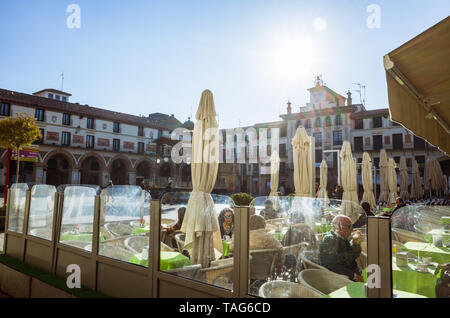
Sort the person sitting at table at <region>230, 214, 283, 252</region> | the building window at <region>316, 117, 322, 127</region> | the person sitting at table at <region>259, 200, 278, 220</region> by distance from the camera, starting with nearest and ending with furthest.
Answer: the person sitting at table at <region>230, 214, 283, 252</region>, the person sitting at table at <region>259, 200, 278, 220</region>, the building window at <region>316, 117, 322, 127</region>

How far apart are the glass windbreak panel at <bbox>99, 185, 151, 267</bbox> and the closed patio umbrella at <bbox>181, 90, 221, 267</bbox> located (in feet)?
1.90

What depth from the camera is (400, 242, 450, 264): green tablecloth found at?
3.26 metres

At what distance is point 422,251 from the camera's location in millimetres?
3385

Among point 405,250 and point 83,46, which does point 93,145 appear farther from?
point 405,250

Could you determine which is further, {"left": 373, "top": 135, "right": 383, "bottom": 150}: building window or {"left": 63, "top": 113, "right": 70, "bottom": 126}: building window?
{"left": 373, "top": 135, "right": 383, "bottom": 150}: building window

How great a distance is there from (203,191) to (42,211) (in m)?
2.60

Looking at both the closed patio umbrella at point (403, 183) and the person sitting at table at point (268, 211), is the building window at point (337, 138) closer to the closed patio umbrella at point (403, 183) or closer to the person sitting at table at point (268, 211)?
the closed patio umbrella at point (403, 183)

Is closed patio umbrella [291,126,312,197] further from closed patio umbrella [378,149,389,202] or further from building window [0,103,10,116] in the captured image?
building window [0,103,10,116]

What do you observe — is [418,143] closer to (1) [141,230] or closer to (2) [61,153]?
(1) [141,230]

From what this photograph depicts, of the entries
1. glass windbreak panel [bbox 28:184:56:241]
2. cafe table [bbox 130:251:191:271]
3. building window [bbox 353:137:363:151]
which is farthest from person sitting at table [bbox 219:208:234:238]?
building window [bbox 353:137:363:151]

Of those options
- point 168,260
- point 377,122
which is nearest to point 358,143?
point 377,122

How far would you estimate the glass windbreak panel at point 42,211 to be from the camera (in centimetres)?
414

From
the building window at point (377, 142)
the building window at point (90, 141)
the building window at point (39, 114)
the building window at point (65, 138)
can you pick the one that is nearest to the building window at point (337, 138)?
the building window at point (377, 142)
